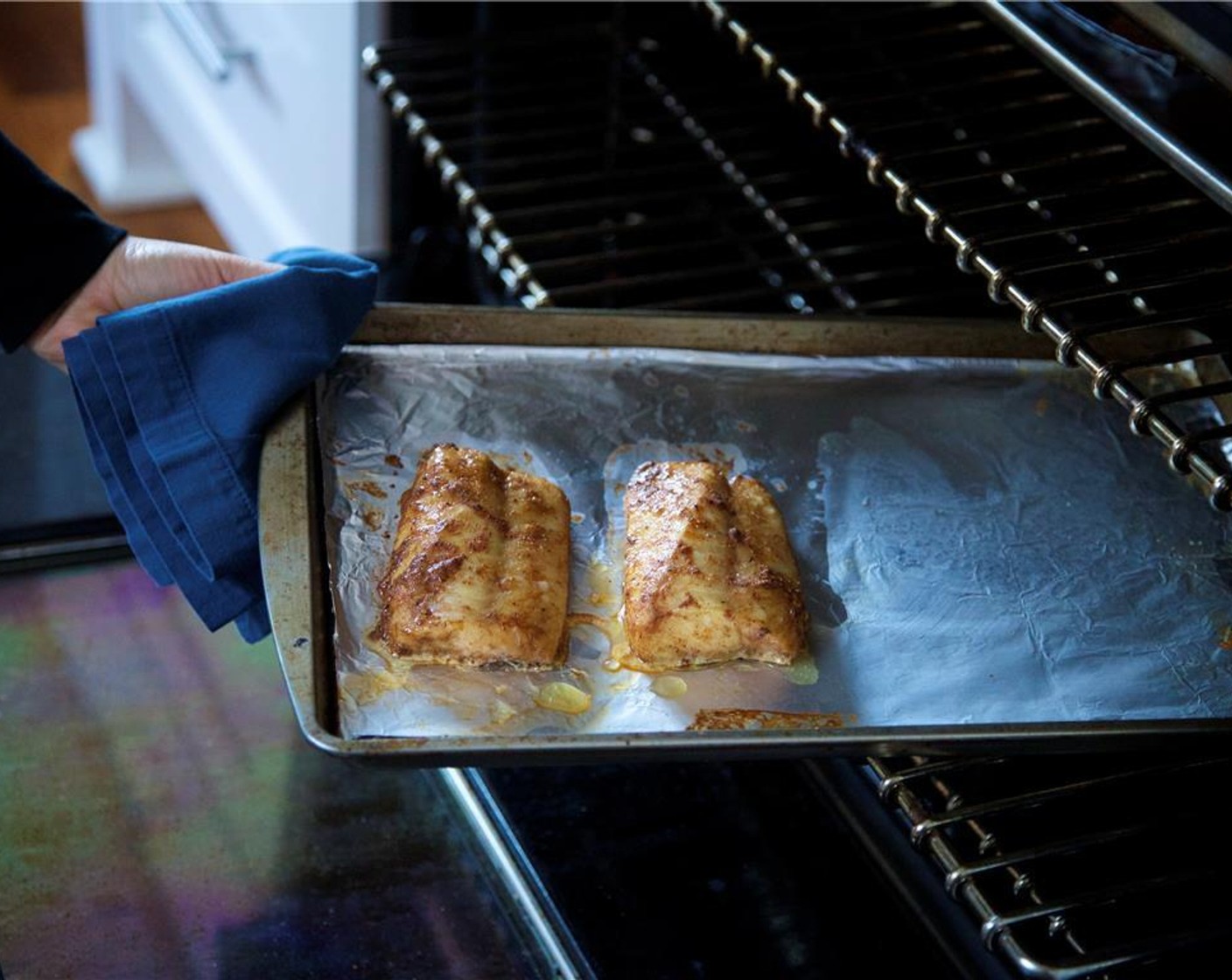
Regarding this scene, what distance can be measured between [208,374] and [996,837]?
709mm

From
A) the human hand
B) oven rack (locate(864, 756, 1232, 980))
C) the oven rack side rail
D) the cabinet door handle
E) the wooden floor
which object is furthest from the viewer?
the wooden floor

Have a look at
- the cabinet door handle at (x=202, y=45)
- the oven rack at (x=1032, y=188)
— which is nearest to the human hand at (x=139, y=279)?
the oven rack at (x=1032, y=188)

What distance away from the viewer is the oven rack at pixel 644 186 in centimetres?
157

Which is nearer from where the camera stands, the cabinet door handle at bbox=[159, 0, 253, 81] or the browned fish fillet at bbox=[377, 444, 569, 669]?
the browned fish fillet at bbox=[377, 444, 569, 669]

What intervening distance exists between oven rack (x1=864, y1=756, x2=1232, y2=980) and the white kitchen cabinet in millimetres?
1145

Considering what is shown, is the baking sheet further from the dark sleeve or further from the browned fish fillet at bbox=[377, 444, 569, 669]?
the dark sleeve

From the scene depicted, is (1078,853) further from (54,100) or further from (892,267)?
(54,100)

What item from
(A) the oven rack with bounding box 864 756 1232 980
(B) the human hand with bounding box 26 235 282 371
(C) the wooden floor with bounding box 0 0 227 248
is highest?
(B) the human hand with bounding box 26 235 282 371

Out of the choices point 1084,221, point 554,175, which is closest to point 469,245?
point 554,175

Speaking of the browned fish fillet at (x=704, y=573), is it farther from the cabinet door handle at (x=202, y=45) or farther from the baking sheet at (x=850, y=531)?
the cabinet door handle at (x=202, y=45)

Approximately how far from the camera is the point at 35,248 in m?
1.41

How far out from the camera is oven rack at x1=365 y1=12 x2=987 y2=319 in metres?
1.57

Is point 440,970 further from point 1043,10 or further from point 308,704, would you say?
point 1043,10

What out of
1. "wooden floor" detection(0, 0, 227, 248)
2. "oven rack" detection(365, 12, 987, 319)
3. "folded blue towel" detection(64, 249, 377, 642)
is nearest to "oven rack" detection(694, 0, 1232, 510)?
"oven rack" detection(365, 12, 987, 319)
